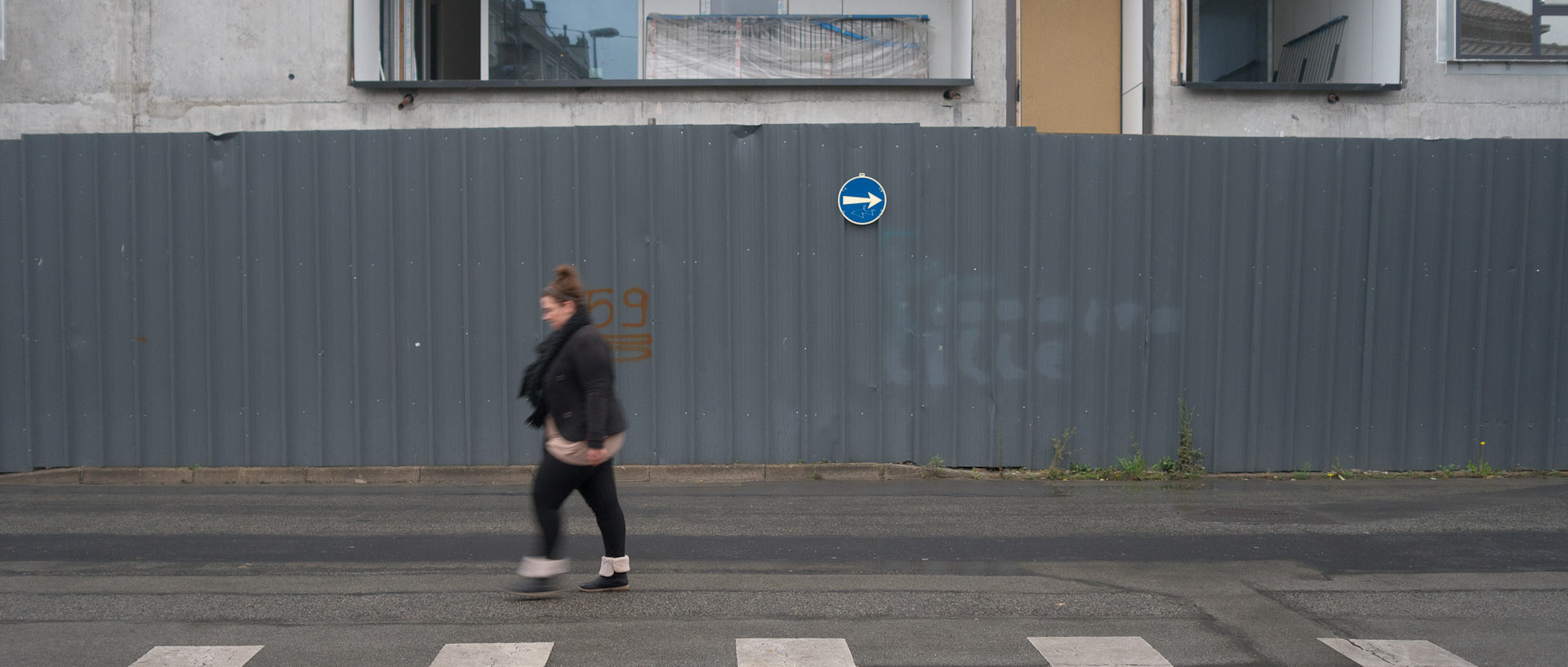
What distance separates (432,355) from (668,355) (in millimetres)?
2157

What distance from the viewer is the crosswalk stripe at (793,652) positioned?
4879 millimetres

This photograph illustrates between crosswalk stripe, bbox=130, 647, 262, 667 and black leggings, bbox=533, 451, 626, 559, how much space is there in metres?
1.48

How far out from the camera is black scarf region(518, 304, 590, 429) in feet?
19.3

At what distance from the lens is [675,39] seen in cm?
1255

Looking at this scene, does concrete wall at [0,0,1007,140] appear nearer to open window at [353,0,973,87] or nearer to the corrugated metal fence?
open window at [353,0,973,87]

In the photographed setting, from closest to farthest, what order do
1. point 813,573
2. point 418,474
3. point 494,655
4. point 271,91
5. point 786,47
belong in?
point 494,655
point 813,573
point 418,474
point 271,91
point 786,47

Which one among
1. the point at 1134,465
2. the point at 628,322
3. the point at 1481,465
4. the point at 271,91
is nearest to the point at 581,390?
the point at 628,322

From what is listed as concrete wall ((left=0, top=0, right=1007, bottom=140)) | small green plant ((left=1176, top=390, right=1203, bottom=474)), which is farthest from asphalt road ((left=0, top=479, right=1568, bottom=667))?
concrete wall ((left=0, top=0, right=1007, bottom=140))

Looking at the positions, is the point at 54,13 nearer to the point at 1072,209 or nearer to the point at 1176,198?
the point at 1072,209

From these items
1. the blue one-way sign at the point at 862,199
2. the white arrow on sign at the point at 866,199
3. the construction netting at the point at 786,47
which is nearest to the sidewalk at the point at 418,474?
the blue one-way sign at the point at 862,199

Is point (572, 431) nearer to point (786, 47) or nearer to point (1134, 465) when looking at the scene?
point (1134, 465)

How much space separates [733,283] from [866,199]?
143 cm

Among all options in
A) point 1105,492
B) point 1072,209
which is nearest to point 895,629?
point 1105,492

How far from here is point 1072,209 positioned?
397 inches
